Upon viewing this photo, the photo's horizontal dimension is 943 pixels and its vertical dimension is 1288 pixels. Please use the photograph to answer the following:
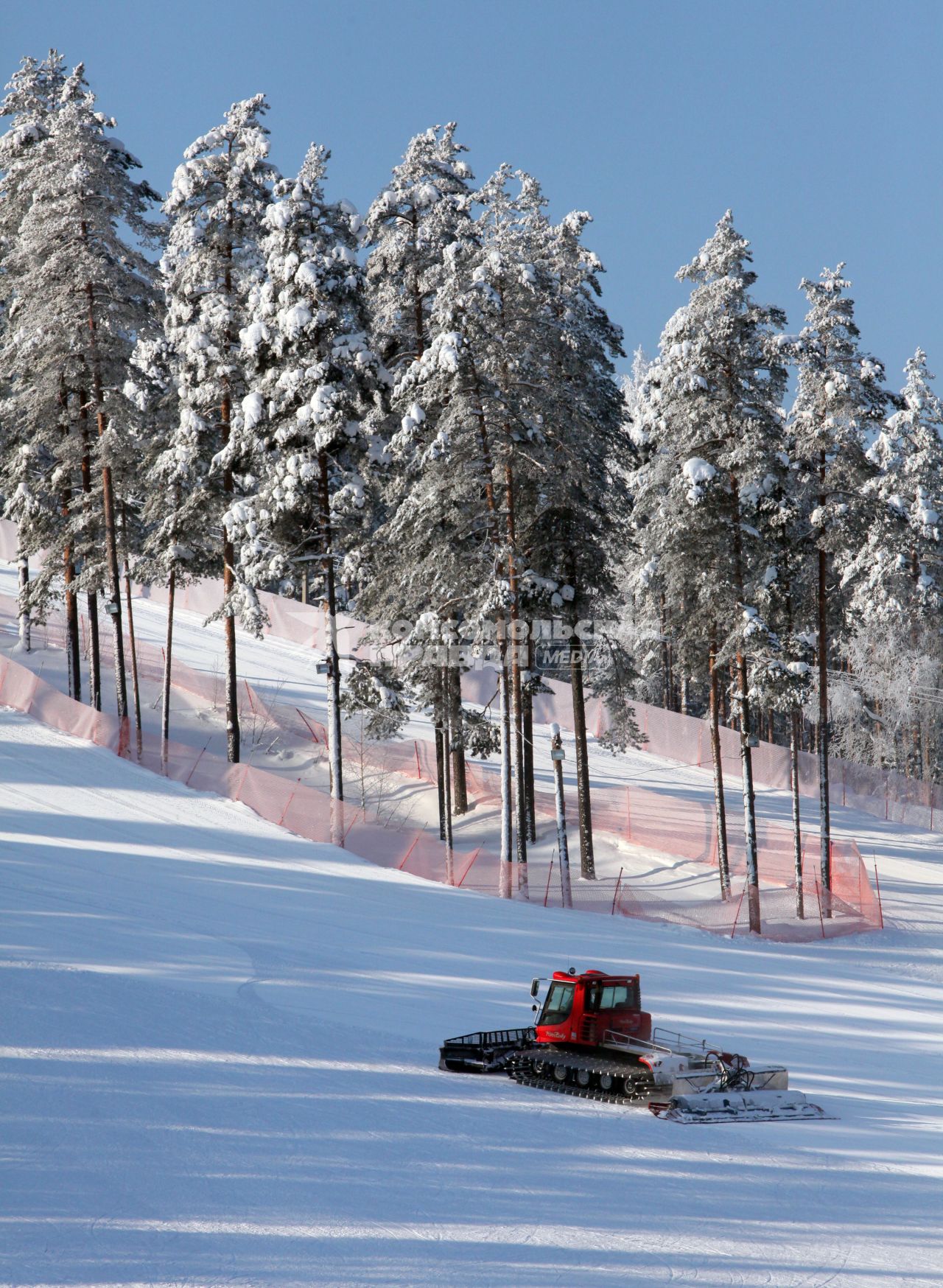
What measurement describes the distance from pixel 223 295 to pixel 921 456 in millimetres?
30312

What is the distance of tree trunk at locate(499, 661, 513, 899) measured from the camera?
90.7 ft

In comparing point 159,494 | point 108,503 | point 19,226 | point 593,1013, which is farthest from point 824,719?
point 19,226

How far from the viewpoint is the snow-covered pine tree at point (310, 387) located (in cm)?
2784

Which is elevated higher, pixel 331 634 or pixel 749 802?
pixel 331 634

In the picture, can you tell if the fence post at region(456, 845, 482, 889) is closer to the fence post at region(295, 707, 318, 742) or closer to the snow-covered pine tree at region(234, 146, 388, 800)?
the snow-covered pine tree at region(234, 146, 388, 800)

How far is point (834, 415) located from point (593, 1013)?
18.7m

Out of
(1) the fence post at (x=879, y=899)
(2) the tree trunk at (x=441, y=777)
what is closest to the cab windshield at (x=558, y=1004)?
(2) the tree trunk at (x=441, y=777)

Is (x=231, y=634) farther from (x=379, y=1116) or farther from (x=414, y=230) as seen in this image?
(x=379, y=1116)

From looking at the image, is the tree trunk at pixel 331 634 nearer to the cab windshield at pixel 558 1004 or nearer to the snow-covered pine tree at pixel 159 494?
the snow-covered pine tree at pixel 159 494

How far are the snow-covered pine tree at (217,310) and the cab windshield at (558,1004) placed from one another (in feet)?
52.6

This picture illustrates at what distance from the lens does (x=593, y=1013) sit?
15.4 metres

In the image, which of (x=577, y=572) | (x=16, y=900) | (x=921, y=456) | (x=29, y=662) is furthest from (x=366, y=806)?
(x=921, y=456)

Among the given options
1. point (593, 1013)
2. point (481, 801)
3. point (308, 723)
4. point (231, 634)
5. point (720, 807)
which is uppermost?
point (231, 634)

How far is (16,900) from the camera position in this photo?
20.1 meters
